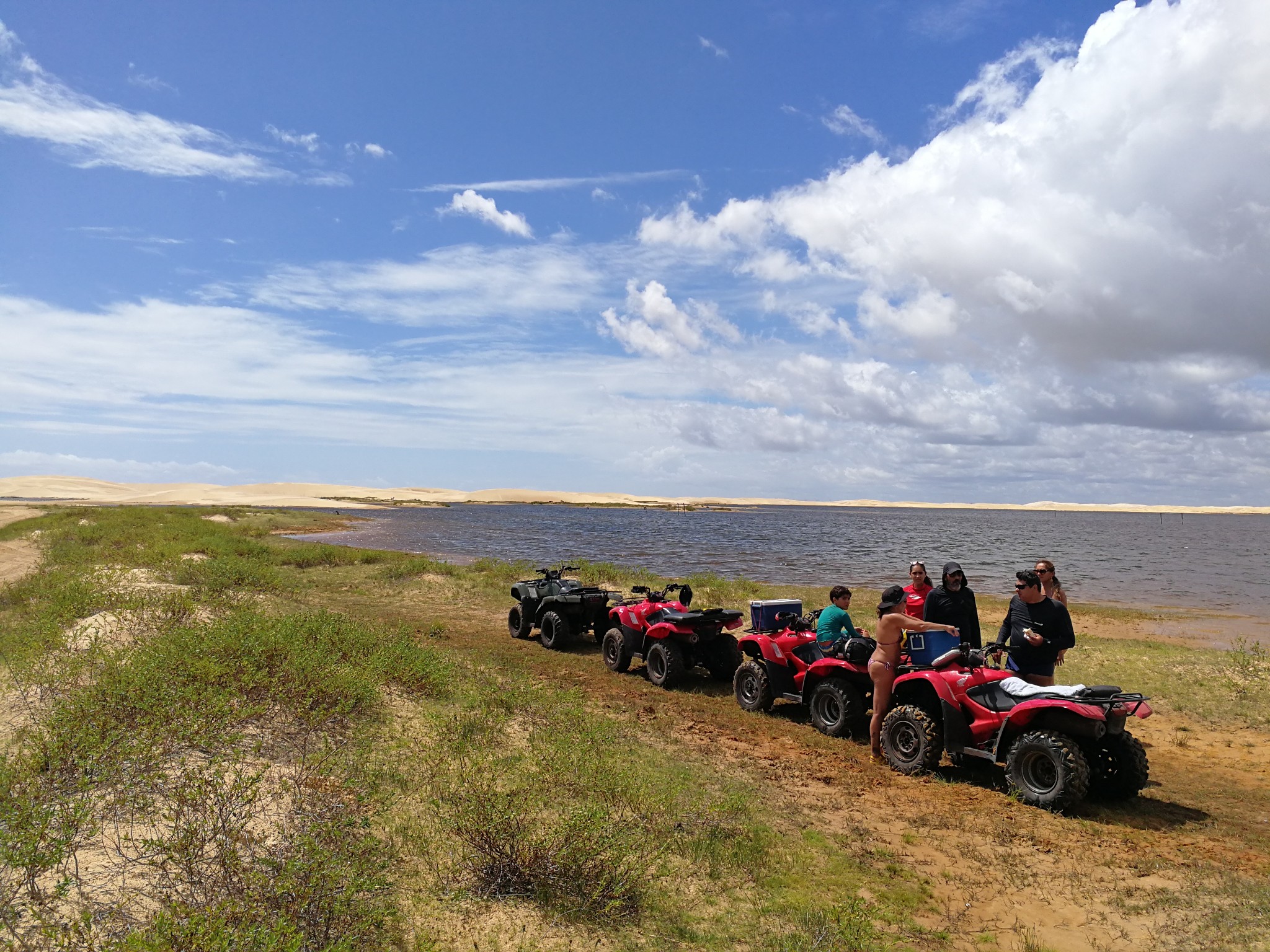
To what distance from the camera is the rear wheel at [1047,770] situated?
5.54 meters

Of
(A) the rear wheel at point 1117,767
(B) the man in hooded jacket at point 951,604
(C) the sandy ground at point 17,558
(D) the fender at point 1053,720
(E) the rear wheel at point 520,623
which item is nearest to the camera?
(D) the fender at point 1053,720

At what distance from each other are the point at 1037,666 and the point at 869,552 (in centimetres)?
3368

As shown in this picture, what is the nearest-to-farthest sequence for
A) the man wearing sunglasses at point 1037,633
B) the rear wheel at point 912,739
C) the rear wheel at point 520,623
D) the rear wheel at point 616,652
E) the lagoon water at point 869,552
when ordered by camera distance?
the rear wheel at point 912,739, the man wearing sunglasses at point 1037,633, the rear wheel at point 616,652, the rear wheel at point 520,623, the lagoon water at point 869,552

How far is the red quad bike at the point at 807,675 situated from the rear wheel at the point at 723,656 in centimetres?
53

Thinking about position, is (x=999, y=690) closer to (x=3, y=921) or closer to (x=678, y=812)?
(x=678, y=812)

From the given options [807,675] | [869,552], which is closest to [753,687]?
[807,675]

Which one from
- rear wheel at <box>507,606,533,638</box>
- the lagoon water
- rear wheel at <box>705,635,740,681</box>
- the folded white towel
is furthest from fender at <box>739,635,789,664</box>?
the lagoon water

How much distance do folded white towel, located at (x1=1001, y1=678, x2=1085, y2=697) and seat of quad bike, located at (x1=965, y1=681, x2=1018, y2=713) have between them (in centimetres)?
4

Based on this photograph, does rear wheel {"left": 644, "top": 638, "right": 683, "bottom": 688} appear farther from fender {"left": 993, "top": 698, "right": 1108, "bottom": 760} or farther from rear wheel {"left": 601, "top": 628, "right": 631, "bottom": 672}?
fender {"left": 993, "top": 698, "right": 1108, "bottom": 760}

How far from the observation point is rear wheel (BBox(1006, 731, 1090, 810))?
5.54 m

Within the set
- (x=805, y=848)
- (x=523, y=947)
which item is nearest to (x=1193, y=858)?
(x=805, y=848)

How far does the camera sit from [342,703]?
596 centimetres

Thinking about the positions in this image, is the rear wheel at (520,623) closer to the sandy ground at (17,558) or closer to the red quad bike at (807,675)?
the red quad bike at (807,675)

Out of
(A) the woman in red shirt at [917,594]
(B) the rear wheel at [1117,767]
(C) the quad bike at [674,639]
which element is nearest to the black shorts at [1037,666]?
(B) the rear wheel at [1117,767]
